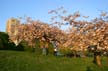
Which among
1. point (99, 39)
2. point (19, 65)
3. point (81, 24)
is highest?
point (81, 24)

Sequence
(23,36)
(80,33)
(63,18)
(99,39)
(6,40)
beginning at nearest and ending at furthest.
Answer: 1. (99,39)
2. (80,33)
3. (63,18)
4. (6,40)
5. (23,36)

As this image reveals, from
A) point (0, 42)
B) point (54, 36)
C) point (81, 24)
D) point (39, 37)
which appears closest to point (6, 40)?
point (0, 42)

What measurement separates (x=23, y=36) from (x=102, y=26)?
24.5 metres

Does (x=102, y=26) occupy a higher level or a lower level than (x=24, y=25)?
lower

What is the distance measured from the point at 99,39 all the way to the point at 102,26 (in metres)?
3.04

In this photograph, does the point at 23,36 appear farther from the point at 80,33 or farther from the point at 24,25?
the point at 80,33

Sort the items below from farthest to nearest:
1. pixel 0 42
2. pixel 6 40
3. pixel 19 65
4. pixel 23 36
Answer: pixel 23 36
pixel 6 40
pixel 0 42
pixel 19 65

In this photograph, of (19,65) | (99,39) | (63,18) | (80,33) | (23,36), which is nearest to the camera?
(19,65)

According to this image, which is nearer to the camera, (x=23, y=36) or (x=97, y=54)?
(x=97, y=54)

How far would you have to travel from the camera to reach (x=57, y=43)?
55.0 metres

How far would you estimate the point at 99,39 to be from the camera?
31.0 metres

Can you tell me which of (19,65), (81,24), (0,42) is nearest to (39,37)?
(0,42)

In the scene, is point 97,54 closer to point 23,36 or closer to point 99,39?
point 99,39

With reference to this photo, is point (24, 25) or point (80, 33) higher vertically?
point (24, 25)
